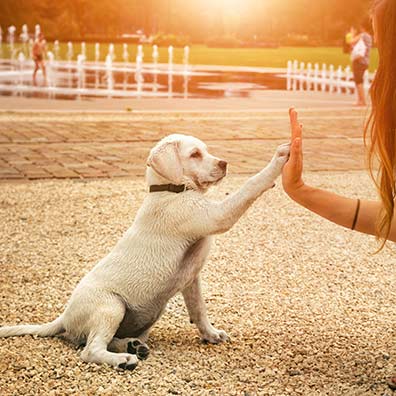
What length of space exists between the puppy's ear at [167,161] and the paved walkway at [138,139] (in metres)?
5.52

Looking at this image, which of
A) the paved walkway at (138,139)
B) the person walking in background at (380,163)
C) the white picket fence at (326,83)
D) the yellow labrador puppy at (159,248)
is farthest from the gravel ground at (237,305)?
the white picket fence at (326,83)

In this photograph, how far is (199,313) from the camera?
438 centimetres

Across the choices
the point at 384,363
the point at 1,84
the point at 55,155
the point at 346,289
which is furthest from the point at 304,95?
the point at 384,363

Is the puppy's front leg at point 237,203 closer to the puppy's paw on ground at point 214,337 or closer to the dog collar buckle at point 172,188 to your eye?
the dog collar buckle at point 172,188

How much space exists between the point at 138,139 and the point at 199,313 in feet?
27.0

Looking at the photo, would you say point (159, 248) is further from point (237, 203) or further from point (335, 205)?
point (335, 205)

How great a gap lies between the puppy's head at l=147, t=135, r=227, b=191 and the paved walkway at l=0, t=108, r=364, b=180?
18.0ft

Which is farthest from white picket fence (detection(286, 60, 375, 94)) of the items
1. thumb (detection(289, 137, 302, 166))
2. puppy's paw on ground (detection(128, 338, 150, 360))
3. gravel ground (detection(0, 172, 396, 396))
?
puppy's paw on ground (detection(128, 338, 150, 360))

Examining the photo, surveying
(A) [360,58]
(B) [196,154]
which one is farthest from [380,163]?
(A) [360,58]

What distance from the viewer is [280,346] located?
440 cm

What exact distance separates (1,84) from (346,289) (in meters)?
20.4

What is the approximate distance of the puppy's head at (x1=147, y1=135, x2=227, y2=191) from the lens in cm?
407

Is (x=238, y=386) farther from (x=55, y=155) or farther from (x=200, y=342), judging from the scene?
(x=55, y=155)

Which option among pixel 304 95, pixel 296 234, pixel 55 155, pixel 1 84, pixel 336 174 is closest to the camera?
pixel 296 234
